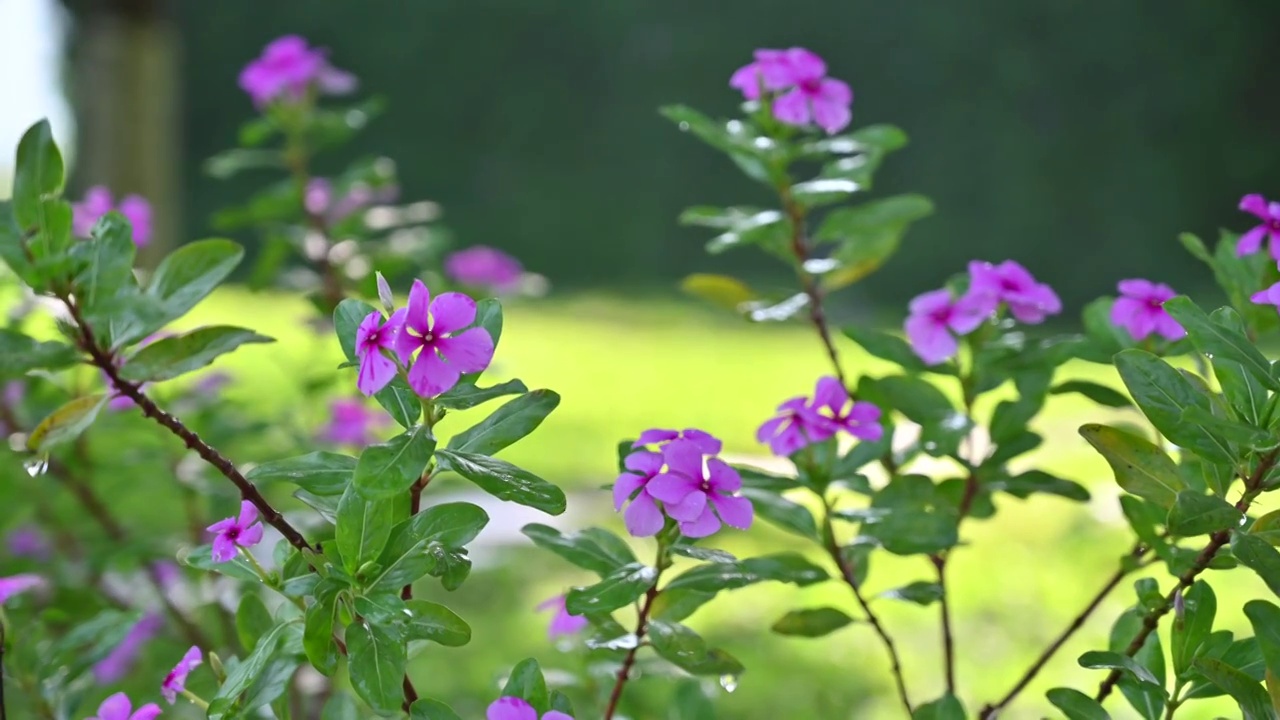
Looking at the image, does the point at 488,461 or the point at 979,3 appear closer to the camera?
the point at 488,461

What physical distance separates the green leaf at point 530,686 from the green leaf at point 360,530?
12 centimetres

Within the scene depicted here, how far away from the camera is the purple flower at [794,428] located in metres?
0.95

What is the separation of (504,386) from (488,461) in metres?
0.05

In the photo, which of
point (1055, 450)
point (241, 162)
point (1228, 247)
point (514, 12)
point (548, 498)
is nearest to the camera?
point (548, 498)

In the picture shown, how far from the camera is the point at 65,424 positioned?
0.90 meters

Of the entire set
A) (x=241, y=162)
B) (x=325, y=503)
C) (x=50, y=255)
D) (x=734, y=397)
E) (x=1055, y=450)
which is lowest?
(x=734, y=397)

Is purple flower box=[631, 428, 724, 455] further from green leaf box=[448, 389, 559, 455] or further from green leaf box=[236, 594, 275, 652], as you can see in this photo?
green leaf box=[236, 594, 275, 652]

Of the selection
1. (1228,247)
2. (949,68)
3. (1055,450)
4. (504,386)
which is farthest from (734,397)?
(949,68)

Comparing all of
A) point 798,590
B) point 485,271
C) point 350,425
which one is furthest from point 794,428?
point 798,590

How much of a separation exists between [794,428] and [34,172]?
1.84 feet

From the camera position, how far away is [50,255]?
0.84 meters

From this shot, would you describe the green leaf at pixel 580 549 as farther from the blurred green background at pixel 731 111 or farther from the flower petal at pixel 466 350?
the blurred green background at pixel 731 111

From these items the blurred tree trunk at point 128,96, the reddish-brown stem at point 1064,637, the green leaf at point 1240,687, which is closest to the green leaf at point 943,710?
the reddish-brown stem at point 1064,637

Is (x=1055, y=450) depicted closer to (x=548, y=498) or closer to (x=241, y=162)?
(x=241, y=162)
